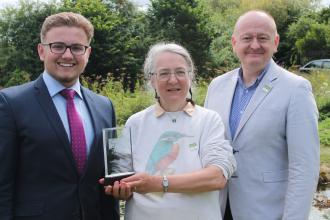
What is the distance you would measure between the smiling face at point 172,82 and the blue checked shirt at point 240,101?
0.44 meters

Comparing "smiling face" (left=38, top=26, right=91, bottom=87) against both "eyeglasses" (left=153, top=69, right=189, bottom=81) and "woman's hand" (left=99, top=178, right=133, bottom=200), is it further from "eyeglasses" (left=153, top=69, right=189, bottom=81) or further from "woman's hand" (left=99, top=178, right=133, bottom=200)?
"woman's hand" (left=99, top=178, right=133, bottom=200)

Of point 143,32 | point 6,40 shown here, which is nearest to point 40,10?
point 6,40

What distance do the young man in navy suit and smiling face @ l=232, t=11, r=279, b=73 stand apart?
3.31 ft

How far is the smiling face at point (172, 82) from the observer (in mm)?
2717

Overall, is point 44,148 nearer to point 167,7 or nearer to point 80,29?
point 80,29

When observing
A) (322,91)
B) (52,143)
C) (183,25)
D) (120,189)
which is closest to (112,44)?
(183,25)

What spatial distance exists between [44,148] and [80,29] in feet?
2.52

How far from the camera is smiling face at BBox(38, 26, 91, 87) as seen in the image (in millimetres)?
2777

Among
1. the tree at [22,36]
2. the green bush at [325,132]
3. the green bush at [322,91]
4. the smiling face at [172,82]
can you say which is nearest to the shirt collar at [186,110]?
the smiling face at [172,82]

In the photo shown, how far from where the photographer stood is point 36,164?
2.57 m

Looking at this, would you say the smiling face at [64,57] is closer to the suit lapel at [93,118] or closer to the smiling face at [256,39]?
the suit lapel at [93,118]

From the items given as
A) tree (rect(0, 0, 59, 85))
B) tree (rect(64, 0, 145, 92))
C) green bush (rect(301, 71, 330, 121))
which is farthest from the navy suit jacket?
tree (rect(0, 0, 59, 85))

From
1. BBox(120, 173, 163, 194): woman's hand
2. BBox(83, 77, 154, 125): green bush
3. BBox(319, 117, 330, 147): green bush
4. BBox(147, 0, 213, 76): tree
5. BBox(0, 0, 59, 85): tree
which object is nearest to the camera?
BBox(120, 173, 163, 194): woman's hand

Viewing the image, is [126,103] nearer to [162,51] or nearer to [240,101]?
[240,101]
